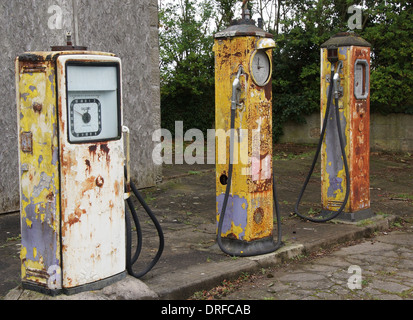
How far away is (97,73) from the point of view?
3.60m

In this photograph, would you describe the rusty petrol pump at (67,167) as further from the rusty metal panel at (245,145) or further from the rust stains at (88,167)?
the rusty metal panel at (245,145)

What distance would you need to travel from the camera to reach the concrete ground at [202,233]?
13.3 feet

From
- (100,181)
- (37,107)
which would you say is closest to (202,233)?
(100,181)

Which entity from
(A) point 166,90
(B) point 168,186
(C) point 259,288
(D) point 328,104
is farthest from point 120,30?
(A) point 166,90

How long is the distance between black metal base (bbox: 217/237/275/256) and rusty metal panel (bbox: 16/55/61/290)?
6.07 feet

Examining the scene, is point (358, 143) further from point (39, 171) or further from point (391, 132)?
point (391, 132)

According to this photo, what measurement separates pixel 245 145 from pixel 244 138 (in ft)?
0.20

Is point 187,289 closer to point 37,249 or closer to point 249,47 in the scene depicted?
point 37,249

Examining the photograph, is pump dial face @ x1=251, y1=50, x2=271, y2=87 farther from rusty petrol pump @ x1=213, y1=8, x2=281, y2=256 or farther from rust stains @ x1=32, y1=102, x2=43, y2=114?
rust stains @ x1=32, y1=102, x2=43, y2=114

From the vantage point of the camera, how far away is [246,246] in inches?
191

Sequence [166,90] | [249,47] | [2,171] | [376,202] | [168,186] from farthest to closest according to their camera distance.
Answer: [166,90] < [168,186] < [376,202] < [2,171] < [249,47]

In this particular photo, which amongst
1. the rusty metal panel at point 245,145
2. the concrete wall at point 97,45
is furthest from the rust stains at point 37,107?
the concrete wall at point 97,45

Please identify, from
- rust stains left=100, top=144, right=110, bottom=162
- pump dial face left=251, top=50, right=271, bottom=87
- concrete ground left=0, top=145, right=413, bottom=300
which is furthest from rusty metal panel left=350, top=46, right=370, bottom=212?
rust stains left=100, top=144, right=110, bottom=162
